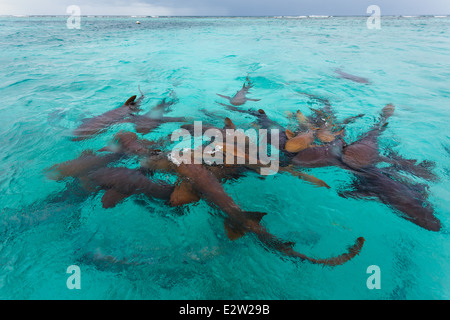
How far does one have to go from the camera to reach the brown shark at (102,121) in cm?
698

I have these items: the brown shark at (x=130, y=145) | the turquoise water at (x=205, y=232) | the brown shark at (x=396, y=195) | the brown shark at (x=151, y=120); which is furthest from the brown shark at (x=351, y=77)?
the brown shark at (x=130, y=145)

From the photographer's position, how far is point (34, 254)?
3619 millimetres

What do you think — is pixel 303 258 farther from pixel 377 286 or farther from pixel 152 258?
pixel 152 258

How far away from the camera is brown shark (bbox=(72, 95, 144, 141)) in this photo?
6975 millimetres

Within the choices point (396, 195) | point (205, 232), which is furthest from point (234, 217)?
point (396, 195)

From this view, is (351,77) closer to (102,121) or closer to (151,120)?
(151,120)

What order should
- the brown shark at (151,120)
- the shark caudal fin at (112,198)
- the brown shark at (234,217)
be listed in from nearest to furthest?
1. the brown shark at (234,217)
2. the shark caudal fin at (112,198)
3. the brown shark at (151,120)

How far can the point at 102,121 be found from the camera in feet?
25.2

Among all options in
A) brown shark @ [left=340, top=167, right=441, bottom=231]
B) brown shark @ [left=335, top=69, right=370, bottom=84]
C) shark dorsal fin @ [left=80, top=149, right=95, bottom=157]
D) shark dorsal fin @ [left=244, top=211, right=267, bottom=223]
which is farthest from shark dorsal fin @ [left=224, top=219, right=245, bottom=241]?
brown shark @ [left=335, top=69, right=370, bottom=84]

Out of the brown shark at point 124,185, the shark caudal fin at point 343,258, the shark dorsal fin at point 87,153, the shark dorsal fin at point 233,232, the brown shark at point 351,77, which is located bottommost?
the shark caudal fin at point 343,258

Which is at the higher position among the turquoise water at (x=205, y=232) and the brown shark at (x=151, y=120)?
the brown shark at (x=151, y=120)

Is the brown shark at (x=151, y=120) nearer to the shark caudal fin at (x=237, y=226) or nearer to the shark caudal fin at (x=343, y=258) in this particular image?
the shark caudal fin at (x=237, y=226)

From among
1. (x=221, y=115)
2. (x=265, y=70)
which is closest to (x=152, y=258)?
(x=221, y=115)

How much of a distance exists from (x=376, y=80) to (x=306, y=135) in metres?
9.54
